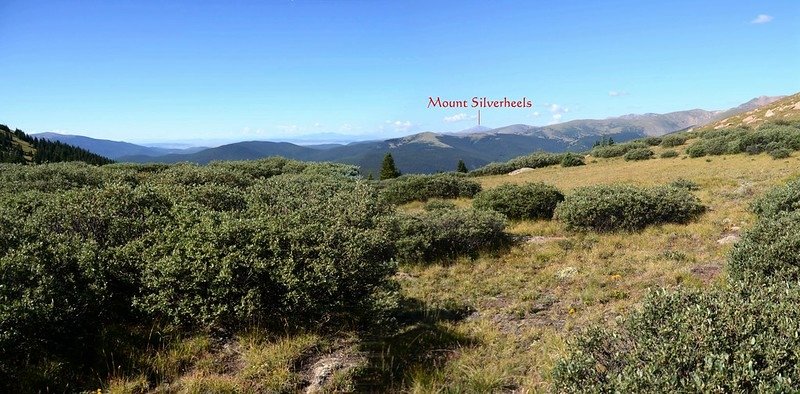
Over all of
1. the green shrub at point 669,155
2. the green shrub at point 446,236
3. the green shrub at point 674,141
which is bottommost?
the green shrub at point 446,236

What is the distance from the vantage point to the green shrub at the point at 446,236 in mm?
13148

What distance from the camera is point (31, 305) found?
5.27 m

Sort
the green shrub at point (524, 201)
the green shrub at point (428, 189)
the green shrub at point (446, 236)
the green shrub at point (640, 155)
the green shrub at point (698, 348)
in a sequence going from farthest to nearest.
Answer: the green shrub at point (640, 155), the green shrub at point (428, 189), the green shrub at point (524, 201), the green shrub at point (446, 236), the green shrub at point (698, 348)

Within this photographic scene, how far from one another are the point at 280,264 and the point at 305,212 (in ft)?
7.46

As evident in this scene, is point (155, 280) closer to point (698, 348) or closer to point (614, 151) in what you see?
point (698, 348)

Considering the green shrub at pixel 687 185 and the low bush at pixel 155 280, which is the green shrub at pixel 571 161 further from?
the low bush at pixel 155 280

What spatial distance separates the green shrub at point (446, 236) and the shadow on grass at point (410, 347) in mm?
3667

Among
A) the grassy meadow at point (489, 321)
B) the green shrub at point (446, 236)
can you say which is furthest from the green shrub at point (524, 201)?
the green shrub at point (446, 236)

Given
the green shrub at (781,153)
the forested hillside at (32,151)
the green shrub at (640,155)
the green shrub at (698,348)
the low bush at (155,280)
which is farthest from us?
the forested hillside at (32,151)

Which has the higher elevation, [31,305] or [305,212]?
[305,212]

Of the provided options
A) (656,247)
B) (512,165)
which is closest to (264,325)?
(656,247)

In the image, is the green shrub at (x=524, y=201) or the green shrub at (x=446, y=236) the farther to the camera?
the green shrub at (x=524, y=201)

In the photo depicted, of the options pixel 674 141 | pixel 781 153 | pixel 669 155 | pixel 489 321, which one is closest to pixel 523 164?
pixel 669 155

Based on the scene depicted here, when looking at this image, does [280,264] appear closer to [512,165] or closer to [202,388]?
[202,388]
